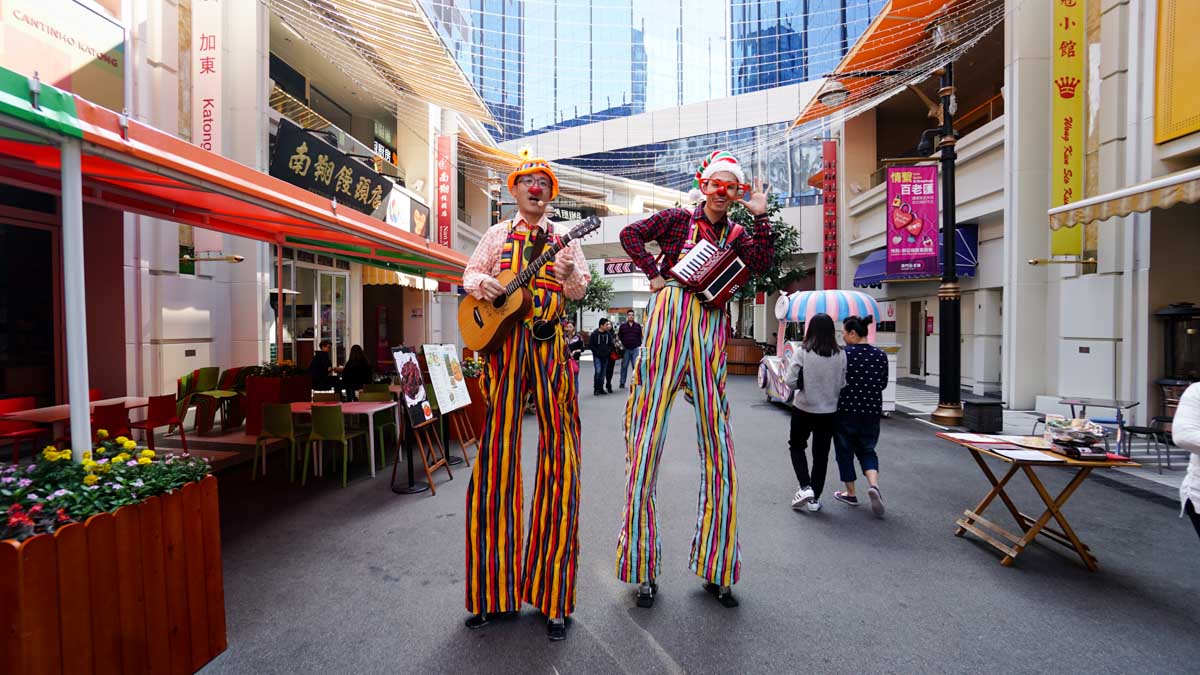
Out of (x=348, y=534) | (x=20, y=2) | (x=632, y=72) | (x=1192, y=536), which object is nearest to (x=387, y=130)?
(x=632, y=72)

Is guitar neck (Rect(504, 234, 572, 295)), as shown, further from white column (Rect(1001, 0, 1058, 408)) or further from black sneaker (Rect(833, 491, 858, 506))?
white column (Rect(1001, 0, 1058, 408))

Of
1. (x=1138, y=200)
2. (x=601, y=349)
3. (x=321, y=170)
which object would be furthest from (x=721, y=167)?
(x=601, y=349)

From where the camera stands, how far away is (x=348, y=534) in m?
3.85

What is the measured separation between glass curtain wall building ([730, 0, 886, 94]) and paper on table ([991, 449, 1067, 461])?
12647mm

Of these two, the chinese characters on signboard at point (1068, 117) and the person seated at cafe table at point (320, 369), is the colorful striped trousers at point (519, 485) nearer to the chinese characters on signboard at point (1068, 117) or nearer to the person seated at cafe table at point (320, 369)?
the person seated at cafe table at point (320, 369)

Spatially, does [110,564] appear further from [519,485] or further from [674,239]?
[674,239]

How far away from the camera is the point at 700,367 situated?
265 cm

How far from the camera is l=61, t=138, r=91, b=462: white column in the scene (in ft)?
6.85

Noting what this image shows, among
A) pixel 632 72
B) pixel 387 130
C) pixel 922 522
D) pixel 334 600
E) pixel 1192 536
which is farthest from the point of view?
pixel 387 130

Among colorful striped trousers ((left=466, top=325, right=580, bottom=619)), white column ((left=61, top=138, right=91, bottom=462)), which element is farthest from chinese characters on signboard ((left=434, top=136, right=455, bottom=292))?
colorful striped trousers ((left=466, top=325, right=580, bottom=619))

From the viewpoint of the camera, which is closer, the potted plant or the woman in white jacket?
the potted plant

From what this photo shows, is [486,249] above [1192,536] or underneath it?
above

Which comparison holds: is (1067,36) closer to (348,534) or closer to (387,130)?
(348,534)

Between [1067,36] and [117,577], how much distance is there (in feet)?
38.0
